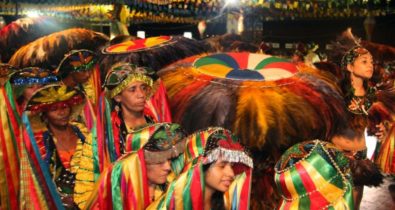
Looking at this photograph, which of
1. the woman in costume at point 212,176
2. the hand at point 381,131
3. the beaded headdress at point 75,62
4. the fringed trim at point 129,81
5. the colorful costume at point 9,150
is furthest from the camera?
the beaded headdress at point 75,62

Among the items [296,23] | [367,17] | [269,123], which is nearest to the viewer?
[269,123]

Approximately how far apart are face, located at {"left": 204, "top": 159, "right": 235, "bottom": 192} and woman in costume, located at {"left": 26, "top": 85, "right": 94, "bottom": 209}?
1214 millimetres

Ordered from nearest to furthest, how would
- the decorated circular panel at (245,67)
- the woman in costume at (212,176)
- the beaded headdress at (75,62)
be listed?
the woman in costume at (212,176), the decorated circular panel at (245,67), the beaded headdress at (75,62)

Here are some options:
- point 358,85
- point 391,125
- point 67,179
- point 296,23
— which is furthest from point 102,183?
point 296,23

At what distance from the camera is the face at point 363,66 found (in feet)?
15.4

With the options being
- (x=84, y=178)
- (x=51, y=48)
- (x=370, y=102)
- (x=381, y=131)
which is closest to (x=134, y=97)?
(x=84, y=178)

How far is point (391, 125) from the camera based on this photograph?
500 cm

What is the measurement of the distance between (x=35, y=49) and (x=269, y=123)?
468 cm

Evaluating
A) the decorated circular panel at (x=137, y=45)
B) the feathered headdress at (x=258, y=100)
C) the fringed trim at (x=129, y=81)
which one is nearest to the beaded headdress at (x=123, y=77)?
the fringed trim at (x=129, y=81)

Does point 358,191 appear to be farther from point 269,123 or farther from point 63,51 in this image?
point 63,51

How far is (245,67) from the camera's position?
363 centimetres

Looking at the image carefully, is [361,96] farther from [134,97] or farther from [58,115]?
[58,115]

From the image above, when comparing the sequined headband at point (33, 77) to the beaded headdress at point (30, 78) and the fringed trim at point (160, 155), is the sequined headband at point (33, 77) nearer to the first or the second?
the beaded headdress at point (30, 78)

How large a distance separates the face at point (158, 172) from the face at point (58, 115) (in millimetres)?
1185
